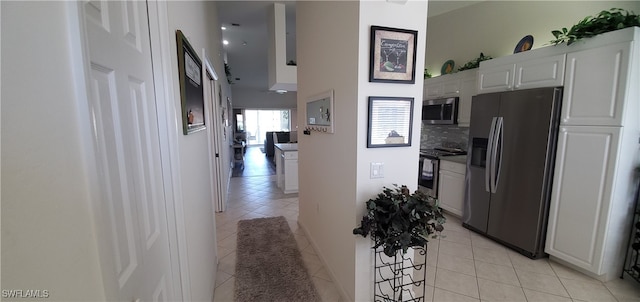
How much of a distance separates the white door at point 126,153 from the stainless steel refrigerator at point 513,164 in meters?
3.15

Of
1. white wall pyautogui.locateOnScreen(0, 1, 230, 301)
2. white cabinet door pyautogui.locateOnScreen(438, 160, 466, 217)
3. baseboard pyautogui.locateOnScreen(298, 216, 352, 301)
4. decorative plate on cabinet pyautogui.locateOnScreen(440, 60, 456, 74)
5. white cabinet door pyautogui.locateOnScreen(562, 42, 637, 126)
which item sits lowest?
baseboard pyautogui.locateOnScreen(298, 216, 352, 301)

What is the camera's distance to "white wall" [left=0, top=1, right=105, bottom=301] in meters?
0.43

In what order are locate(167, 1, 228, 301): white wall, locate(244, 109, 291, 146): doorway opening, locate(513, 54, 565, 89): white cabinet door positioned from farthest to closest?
1. locate(244, 109, 291, 146): doorway opening
2. locate(513, 54, 565, 89): white cabinet door
3. locate(167, 1, 228, 301): white wall

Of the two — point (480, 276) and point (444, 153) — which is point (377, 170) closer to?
point (480, 276)

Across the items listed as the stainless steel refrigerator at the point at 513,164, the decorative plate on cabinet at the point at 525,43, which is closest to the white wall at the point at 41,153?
the stainless steel refrigerator at the point at 513,164

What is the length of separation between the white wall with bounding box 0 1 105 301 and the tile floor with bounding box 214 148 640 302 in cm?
184

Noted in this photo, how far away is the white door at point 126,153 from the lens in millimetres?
593

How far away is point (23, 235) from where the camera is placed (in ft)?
1.51

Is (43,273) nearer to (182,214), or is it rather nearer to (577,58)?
(182,214)

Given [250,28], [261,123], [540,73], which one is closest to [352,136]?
[540,73]

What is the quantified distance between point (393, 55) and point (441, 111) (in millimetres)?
2536

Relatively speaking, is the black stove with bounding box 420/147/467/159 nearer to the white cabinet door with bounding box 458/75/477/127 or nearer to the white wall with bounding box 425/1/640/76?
the white cabinet door with bounding box 458/75/477/127

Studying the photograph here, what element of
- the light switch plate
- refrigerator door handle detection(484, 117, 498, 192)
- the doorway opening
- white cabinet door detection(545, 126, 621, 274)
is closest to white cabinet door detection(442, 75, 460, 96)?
refrigerator door handle detection(484, 117, 498, 192)

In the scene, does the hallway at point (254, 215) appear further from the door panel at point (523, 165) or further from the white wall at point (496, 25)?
the white wall at point (496, 25)
